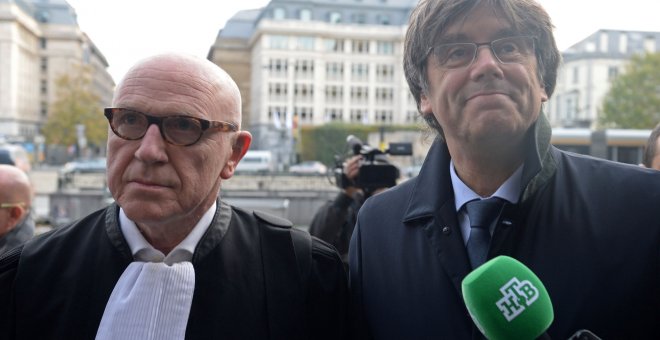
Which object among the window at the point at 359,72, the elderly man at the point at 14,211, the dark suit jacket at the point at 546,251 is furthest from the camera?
the window at the point at 359,72

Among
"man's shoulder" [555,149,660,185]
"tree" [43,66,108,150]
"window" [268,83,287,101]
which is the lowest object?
"man's shoulder" [555,149,660,185]

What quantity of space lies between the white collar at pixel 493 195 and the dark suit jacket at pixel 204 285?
1.59ft

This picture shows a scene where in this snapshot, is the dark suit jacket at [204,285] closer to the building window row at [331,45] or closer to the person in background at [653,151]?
the person in background at [653,151]

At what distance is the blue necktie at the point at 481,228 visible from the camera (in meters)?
1.94

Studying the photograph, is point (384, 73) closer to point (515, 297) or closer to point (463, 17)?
point (463, 17)

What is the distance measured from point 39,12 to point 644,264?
91390 mm

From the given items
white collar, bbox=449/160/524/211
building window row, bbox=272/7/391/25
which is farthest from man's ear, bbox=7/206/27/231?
building window row, bbox=272/7/391/25

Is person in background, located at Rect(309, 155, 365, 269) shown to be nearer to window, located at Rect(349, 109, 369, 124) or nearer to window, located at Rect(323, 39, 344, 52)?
window, located at Rect(349, 109, 369, 124)

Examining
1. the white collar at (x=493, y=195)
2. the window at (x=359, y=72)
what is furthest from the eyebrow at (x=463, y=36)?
the window at (x=359, y=72)

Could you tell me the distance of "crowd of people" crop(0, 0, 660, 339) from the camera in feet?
5.97

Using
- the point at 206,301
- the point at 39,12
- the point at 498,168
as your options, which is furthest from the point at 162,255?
the point at 39,12

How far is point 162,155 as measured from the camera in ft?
6.04

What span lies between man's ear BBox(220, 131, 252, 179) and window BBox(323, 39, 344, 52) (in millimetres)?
67594

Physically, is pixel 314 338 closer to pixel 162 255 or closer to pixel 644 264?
pixel 162 255
